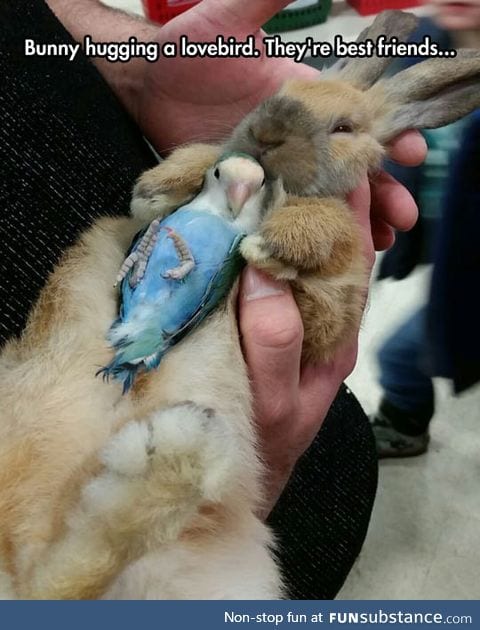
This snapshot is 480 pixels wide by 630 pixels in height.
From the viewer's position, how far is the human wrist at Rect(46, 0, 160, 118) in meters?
1.47

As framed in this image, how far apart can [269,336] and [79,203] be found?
A: 44cm

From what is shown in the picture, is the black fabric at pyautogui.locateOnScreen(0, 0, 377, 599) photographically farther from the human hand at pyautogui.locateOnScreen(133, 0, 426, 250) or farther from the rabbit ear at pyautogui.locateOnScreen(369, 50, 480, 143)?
the rabbit ear at pyautogui.locateOnScreen(369, 50, 480, 143)

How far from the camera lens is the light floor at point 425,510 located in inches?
69.1

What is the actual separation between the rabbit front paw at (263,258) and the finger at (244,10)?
0.60 metres

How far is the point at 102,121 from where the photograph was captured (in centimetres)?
122

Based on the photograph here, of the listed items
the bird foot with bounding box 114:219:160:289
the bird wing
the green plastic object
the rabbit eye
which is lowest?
the green plastic object

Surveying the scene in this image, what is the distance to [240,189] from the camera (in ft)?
3.05

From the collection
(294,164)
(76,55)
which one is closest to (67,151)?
(76,55)

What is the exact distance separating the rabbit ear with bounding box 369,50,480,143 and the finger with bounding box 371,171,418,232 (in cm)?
8

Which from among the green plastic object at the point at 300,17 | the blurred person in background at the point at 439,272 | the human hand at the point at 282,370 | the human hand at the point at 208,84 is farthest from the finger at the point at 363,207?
the green plastic object at the point at 300,17

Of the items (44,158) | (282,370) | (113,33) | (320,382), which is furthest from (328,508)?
(113,33)

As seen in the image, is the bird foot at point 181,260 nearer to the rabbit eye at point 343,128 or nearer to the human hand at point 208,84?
the rabbit eye at point 343,128

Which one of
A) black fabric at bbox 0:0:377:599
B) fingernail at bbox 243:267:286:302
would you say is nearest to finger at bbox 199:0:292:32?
black fabric at bbox 0:0:377:599

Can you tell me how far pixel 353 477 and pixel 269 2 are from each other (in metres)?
0.92
